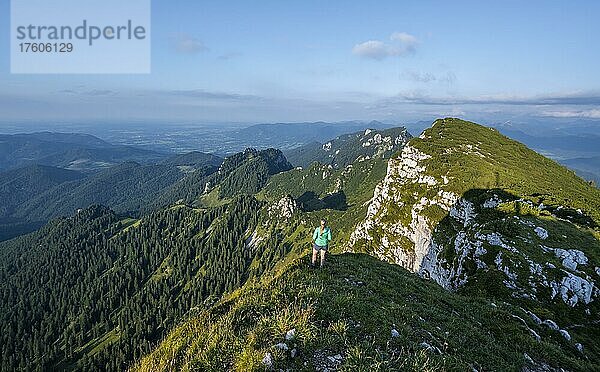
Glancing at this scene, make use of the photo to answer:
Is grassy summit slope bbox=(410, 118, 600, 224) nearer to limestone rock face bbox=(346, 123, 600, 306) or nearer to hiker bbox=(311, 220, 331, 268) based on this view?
limestone rock face bbox=(346, 123, 600, 306)

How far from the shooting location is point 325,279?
1841cm

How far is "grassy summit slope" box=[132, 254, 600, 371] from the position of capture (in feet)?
35.3

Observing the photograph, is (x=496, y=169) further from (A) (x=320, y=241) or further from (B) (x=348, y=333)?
(B) (x=348, y=333)

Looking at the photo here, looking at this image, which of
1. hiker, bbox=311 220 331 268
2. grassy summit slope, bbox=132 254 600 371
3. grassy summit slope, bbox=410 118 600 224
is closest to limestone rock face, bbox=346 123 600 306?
grassy summit slope, bbox=410 118 600 224

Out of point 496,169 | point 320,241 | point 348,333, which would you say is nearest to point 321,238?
point 320,241

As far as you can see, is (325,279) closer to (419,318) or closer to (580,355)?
(419,318)

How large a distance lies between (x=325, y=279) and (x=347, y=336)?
6395mm

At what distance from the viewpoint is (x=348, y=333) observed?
12.2 metres

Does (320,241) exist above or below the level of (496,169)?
below

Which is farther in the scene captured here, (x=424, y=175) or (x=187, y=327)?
(x=424, y=175)

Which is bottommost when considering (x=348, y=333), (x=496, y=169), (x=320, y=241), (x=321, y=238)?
(x=348, y=333)

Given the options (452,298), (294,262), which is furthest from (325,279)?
(452,298)

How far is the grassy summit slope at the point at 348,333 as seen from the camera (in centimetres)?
1075

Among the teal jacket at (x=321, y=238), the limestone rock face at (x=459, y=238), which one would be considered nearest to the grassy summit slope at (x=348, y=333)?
the teal jacket at (x=321, y=238)
